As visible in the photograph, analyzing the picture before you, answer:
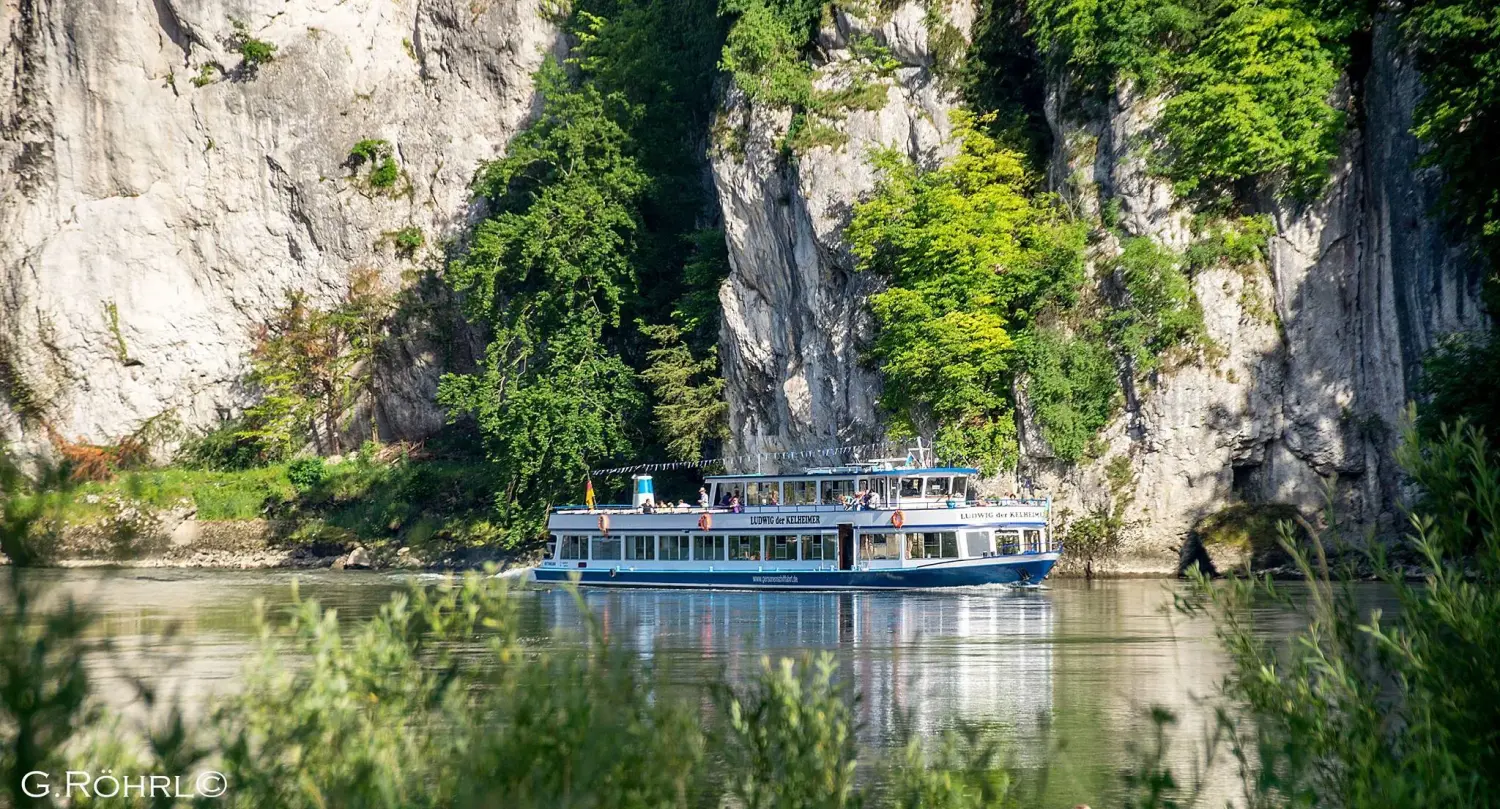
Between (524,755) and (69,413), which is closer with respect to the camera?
(524,755)

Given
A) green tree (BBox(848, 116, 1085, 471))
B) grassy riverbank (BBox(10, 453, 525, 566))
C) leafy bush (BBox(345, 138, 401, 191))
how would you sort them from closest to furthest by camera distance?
green tree (BBox(848, 116, 1085, 471))
grassy riverbank (BBox(10, 453, 525, 566))
leafy bush (BBox(345, 138, 401, 191))

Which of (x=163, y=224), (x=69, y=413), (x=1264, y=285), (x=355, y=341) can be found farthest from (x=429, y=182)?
(x=1264, y=285)

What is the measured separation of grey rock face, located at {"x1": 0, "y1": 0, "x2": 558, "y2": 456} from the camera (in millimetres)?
67562

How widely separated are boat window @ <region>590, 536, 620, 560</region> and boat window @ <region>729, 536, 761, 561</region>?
14.6ft

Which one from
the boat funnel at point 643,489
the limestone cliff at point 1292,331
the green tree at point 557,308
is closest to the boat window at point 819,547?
the limestone cliff at point 1292,331

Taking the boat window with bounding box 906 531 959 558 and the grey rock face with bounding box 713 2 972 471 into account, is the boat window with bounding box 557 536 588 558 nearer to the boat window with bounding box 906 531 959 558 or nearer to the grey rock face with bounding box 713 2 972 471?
the grey rock face with bounding box 713 2 972 471

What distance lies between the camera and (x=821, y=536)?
139ft

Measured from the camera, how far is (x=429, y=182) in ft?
224

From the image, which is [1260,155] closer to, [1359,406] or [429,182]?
[1359,406]

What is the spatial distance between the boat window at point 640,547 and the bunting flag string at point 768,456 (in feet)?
12.5

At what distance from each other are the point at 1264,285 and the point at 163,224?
49786 mm

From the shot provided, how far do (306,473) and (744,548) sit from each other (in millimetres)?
25898

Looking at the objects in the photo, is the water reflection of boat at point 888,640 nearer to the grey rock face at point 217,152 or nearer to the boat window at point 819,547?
the boat window at point 819,547

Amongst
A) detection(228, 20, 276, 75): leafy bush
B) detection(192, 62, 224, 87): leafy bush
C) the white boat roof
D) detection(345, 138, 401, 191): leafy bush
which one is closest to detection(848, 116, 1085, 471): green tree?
the white boat roof
